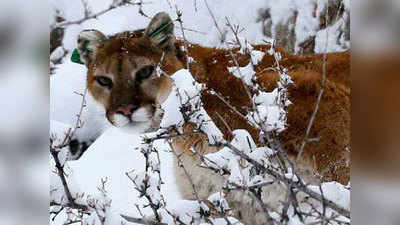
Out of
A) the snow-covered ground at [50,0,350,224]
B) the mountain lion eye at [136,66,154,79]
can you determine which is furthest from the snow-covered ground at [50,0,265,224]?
the mountain lion eye at [136,66,154,79]

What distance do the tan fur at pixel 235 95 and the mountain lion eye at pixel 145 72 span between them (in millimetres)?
20

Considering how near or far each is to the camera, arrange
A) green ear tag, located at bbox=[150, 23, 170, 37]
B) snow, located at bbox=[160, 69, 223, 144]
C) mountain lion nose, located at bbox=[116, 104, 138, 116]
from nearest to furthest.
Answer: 1. snow, located at bbox=[160, 69, 223, 144]
2. mountain lion nose, located at bbox=[116, 104, 138, 116]
3. green ear tag, located at bbox=[150, 23, 170, 37]

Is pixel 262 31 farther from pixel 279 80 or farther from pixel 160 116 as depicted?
pixel 160 116

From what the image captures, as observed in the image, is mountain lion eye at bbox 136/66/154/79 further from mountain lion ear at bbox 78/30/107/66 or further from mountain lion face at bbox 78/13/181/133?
mountain lion ear at bbox 78/30/107/66

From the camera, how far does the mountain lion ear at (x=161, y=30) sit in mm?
1890

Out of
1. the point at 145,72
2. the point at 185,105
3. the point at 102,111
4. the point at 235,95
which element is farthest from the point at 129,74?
the point at 235,95

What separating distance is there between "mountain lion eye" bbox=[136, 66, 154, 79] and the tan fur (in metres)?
A: 0.02

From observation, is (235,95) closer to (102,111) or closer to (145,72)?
(145,72)

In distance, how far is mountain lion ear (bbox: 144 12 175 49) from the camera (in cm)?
189

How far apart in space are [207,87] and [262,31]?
0.32 metres

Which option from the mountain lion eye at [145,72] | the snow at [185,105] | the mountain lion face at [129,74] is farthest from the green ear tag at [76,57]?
the snow at [185,105]

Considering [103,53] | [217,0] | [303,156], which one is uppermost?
[217,0]
